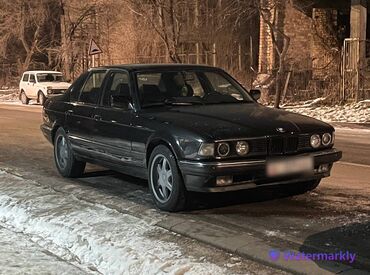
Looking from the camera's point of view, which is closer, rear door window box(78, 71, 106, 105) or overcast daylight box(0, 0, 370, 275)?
overcast daylight box(0, 0, 370, 275)

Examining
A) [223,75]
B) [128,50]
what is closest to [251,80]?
[128,50]

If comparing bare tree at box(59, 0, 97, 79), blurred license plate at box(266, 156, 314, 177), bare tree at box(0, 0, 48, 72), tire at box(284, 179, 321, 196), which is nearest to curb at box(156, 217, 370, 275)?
blurred license plate at box(266, 156, 314, 177)

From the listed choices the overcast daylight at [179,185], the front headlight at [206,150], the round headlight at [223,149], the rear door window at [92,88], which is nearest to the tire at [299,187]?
the overcast daylight at [179,185]

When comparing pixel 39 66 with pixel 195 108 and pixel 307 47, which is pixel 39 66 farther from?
pixel 195 108

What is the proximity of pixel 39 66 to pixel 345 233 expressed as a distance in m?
36.9

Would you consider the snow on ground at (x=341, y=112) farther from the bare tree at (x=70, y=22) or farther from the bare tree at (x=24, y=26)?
the bare tree at (x=24, y=26)

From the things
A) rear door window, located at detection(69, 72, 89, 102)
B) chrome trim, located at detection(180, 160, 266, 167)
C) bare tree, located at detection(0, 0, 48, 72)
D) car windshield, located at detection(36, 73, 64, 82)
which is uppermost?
bare tree, located at detection(0, 0, 48, 72)

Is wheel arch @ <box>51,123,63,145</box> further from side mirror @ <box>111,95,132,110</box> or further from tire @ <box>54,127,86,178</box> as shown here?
side mirror @ <box>111,95,132,110</box>

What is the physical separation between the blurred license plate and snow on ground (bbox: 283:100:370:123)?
37.2 feet

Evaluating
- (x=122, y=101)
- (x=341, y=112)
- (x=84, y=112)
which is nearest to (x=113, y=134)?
(x=122, y=101)

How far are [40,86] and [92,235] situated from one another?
22.6 metres

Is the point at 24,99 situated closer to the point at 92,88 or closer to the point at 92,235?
the point at 92,88

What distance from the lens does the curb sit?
172 inches

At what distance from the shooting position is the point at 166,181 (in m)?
6.18
